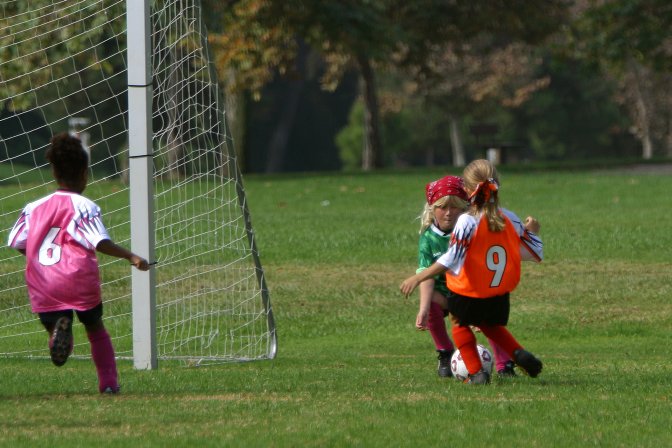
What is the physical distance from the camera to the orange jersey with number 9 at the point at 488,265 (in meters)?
7.96

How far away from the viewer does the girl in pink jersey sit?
7.42 meters

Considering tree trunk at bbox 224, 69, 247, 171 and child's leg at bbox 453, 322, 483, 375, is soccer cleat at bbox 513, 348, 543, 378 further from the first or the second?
tree trunk at bbox 224, 69, 247, 171

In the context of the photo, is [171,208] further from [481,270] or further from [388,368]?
[481,270]

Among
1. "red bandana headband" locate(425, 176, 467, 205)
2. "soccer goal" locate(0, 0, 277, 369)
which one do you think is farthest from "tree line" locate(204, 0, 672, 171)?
"red bandana headband" locate(425, 176, 467, 205)

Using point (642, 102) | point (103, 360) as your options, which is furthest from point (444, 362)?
point (642, 102)

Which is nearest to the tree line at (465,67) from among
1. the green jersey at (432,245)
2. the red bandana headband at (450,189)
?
the green jersey at (432,245)

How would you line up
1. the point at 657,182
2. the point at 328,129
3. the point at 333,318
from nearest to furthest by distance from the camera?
the point at 333,318, the point at 657,182, the point at 328,129

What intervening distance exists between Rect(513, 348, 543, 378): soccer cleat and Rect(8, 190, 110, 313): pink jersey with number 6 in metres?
2.49

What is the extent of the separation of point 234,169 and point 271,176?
23566 mm

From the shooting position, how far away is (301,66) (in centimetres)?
7856

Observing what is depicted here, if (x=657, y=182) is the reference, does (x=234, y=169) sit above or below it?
above

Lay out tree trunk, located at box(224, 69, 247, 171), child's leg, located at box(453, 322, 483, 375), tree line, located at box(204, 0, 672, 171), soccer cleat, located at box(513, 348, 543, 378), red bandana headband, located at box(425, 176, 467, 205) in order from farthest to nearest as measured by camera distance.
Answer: tree trunk, located at box(224, 69, 247, 171)
tree line, located at box(204, 0, 672, 171)
red bandana headband, located at box(425, 176, 467, 205)
child's leg, located at box(453, 322, 483, 375)
soccer cleat, located at box(513, 348, 543, 378)

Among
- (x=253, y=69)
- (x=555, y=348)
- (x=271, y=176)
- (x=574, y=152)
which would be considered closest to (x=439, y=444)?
(x=555, y=348)

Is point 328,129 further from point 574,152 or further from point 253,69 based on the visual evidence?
point 253,69
